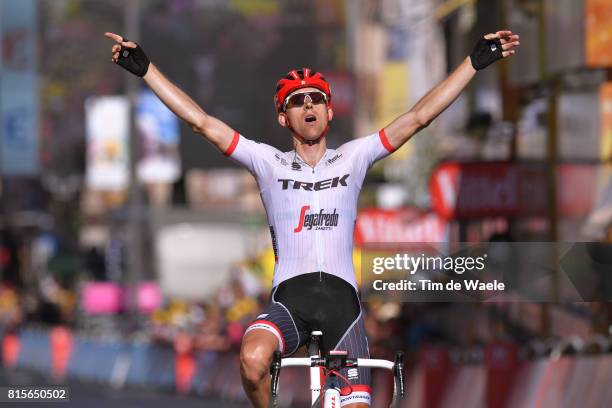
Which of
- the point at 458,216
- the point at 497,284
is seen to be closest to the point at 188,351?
the point at 458,216

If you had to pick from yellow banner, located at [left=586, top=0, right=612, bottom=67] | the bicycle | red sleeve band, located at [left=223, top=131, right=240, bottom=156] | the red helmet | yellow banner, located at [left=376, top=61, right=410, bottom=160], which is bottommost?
the bicycle

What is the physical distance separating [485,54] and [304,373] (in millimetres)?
13642

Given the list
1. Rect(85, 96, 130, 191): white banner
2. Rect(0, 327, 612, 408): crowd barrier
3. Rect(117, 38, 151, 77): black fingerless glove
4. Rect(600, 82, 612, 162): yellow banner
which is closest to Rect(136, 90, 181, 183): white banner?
Rect(85, 96, 130, 191): white banner

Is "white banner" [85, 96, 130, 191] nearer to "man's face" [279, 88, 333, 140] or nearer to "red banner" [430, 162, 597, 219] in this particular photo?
"red banner" [430, 162, 597, 219]

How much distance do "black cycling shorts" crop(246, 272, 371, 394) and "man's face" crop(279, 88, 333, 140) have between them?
31.4 inches

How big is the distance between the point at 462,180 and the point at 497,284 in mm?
14708

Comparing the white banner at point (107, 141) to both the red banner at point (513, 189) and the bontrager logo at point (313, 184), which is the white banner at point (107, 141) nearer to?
the red banner at point (513, 189)

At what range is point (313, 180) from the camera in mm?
9422

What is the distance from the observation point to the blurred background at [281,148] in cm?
2094

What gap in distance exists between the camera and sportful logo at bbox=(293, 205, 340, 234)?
9.33 meters

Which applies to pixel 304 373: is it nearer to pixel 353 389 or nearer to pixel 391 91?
pixel 353 389

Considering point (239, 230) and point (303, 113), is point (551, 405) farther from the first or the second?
point (239, 230)

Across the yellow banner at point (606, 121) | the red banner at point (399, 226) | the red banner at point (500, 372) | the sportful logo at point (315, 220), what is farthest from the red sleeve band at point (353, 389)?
the red banner at point (399, 226)

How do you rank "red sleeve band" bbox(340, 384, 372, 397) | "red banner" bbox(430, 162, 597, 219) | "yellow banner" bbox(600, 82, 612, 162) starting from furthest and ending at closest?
1. "red banner" bbox(430, 162, 597, 219)
2. "yellow banner" bbox(600, 82, 612, 162)
3. "red sleeve band" bbox(340, 384, 372, 397)
